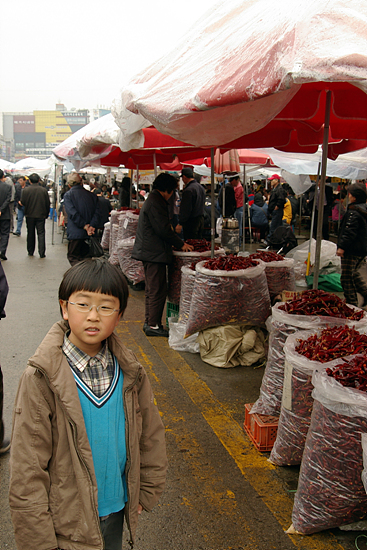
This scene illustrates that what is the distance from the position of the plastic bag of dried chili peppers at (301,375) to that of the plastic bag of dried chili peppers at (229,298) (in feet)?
5.93

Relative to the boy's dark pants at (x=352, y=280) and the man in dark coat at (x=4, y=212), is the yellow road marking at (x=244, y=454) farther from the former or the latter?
the man in dark coat at (x=4, y=212)

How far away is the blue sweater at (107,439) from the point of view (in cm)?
179

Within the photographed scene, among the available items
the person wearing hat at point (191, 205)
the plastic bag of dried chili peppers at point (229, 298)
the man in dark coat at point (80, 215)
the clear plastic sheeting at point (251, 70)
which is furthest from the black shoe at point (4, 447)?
the person wearing hat at point (191, 205)

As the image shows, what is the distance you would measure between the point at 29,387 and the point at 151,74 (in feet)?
10.9

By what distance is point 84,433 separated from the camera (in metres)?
1.70

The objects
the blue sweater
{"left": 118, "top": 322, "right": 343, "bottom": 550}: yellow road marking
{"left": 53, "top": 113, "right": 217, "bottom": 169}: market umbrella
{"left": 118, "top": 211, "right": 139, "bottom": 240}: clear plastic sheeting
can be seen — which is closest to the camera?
the blue sweater

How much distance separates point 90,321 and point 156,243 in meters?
4.53

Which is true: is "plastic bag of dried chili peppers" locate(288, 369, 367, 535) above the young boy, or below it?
below

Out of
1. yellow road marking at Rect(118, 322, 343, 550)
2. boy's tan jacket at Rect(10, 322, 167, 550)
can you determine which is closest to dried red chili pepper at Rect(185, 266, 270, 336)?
yellow road marking at Rect(118, 322, 343, 550)

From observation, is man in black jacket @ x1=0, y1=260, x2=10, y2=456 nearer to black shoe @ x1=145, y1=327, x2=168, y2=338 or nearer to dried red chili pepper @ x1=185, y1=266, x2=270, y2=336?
dried red chili pepper @ x1=185, y1=266, x2=270, y2=336

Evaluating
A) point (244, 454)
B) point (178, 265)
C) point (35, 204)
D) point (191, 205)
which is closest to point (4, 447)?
point (244, 454)

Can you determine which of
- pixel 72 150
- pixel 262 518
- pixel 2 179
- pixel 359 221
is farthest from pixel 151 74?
pixel 2 179

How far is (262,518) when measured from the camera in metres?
2.85

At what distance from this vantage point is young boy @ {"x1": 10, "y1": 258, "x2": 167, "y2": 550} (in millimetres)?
1673
